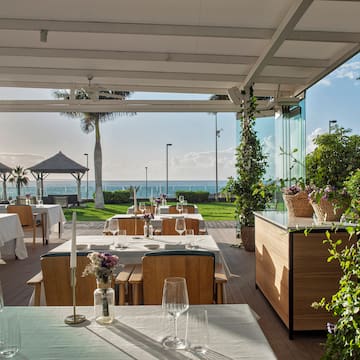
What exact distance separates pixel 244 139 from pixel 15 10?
478 centimetres

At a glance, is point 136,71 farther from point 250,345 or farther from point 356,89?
point 250,345

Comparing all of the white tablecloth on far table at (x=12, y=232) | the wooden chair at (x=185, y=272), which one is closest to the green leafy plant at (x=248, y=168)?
the white tablecloth on far table at (x=12, y=232)

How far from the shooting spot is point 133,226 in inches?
211

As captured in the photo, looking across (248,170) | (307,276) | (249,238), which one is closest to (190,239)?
(307,276)

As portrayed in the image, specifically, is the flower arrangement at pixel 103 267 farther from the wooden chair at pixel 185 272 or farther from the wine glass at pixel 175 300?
the wooden chair at pixel 185 272

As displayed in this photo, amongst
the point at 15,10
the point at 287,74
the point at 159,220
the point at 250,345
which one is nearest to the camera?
the point at 250,345

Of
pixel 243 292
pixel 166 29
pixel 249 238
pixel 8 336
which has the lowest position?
pixel 243 292

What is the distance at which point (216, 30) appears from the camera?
5.15 meters

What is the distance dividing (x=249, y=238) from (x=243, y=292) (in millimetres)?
2762

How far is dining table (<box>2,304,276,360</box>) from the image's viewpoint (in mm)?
1435

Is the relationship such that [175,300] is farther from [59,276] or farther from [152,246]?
[152,246]

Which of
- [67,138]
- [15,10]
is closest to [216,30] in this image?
[15,10]

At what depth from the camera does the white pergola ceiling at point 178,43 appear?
4.63 m

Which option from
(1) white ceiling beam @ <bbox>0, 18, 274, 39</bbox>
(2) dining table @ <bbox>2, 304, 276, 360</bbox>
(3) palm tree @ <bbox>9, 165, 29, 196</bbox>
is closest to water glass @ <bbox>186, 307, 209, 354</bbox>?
(2) dining table @ <bbox>2, 304, 276, 360</bbox>
